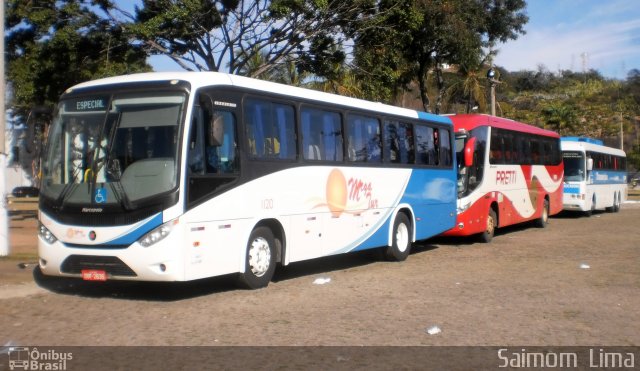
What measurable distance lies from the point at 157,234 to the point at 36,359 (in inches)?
109

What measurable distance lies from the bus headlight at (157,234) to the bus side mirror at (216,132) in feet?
3.91

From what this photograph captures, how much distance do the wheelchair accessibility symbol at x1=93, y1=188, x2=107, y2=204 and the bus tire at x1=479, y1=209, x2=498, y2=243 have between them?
11910mm

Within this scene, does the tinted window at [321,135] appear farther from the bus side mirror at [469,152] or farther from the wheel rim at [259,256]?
the bus side mirror at [469,152]

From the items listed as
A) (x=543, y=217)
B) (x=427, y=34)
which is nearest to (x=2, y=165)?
(x=427, y=34)

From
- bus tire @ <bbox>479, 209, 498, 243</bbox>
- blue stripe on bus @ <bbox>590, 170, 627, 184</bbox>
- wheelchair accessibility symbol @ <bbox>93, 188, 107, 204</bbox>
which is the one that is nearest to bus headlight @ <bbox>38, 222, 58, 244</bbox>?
wheelchair accessibility symbol @ <bbox>93, 188, 107, 204</bbox>

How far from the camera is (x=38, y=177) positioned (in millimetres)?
10461

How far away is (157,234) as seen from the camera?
929 centimetres

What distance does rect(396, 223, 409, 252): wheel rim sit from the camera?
49.9 ft

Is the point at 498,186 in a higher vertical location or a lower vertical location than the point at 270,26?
lower

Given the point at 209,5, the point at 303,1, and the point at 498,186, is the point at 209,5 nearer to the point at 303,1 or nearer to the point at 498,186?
the point at 303,1

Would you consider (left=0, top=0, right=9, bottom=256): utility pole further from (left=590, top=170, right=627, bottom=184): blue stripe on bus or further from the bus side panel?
(left=590, top=170, right=627, bottom=184): blue stripe on bus

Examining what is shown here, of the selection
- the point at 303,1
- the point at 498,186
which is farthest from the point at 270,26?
the point at 498,186

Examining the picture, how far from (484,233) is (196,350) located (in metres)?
13.1

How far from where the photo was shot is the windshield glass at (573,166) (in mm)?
28984
